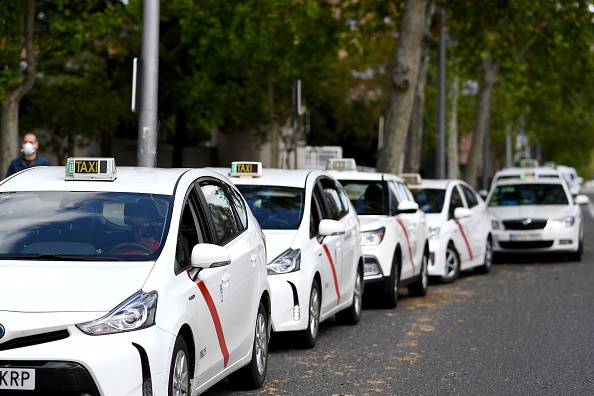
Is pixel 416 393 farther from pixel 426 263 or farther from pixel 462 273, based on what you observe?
pixel 462 273

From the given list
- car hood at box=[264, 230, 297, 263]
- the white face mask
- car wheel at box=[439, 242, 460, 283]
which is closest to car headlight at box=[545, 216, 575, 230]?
car wheel at box=[439, 242, 460, 283]

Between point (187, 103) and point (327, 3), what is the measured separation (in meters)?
6.79

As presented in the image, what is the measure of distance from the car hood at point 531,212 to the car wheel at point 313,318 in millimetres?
12387

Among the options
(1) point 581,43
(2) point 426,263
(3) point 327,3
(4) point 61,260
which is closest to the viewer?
(4) point 61,260

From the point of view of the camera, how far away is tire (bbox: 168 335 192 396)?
22.3ft

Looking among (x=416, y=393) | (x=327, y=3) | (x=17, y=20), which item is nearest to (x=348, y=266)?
(x=416, y=393)

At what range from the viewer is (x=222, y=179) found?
358 inches

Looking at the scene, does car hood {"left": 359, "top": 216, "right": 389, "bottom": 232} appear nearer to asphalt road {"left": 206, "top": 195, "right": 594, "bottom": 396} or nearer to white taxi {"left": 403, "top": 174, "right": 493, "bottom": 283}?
asphalt road {"left": 206, "top": 195, "right": 594, "bottom": 396}

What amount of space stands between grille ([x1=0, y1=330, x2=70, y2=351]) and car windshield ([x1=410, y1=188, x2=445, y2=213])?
13462mm

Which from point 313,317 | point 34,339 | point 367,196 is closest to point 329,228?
point 313,317

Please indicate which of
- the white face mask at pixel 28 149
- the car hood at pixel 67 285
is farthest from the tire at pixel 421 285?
the car hood at pixel 67 285

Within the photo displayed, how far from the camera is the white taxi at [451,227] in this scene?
738 inches

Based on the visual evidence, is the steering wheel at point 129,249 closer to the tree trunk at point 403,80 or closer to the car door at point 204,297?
the car door at point 204,297

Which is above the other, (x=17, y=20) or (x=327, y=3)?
(x=327, y=3)
